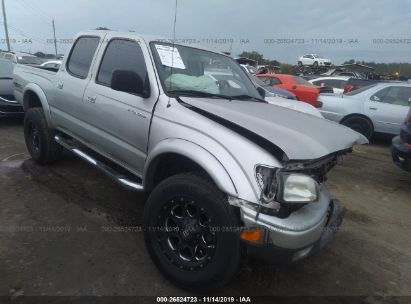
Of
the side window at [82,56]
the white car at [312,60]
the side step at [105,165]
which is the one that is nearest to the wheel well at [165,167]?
the side step at [105,165]

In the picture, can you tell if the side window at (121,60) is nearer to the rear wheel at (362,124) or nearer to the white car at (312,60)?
the rear wheel at (362,124)

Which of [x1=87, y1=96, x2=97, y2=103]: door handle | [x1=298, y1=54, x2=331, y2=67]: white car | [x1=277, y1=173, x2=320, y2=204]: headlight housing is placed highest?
[x1=87, y1=96, x2=97, y2=103]: door handle

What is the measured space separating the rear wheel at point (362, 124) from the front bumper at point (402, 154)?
11.0 feet

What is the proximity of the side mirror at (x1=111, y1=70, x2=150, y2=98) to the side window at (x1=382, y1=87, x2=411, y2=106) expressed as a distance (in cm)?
727

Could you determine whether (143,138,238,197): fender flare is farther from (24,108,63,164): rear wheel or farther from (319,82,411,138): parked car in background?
(319,82,411,138): parked car in background

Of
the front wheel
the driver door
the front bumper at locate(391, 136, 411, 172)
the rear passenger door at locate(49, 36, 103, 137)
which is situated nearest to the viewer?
the front wheel

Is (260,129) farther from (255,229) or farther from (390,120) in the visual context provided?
(390,120)

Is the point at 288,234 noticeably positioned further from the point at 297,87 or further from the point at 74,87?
the point at 297,87

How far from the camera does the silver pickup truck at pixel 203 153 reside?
8.02ft

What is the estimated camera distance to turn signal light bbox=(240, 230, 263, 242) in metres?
2.38

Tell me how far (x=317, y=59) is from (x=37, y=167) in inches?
1403

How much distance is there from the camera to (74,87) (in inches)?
171

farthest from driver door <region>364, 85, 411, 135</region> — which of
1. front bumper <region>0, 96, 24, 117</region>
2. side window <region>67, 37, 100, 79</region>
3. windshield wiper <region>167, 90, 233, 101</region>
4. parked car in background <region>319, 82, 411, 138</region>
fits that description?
front bumper <region>0, 96, 24, 117</region>

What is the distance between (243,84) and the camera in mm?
4234
